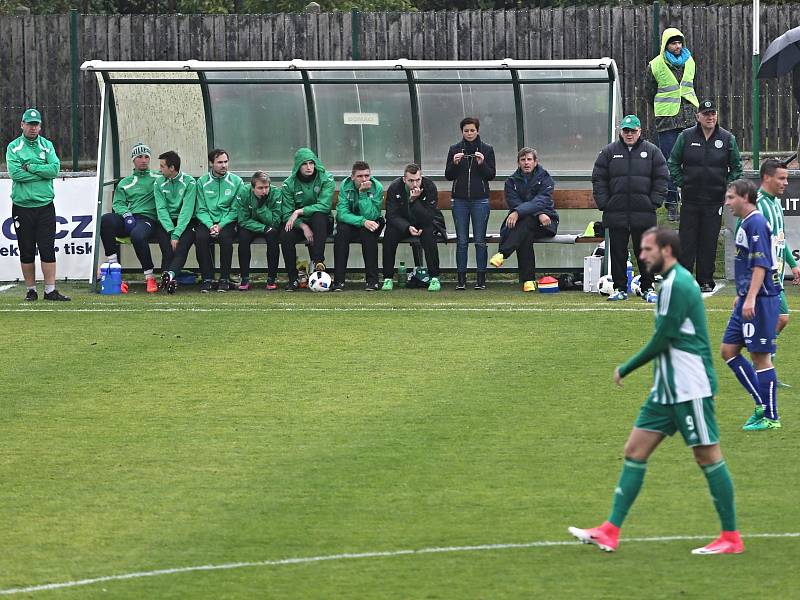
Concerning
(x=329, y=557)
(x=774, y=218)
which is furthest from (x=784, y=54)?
(x=329, y=557)

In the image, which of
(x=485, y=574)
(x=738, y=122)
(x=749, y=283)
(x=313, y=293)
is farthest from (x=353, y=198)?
(x=485, y=574)

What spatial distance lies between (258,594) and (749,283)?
187 inches

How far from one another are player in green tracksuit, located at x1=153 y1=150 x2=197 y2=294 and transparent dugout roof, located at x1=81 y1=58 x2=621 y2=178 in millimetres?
1202

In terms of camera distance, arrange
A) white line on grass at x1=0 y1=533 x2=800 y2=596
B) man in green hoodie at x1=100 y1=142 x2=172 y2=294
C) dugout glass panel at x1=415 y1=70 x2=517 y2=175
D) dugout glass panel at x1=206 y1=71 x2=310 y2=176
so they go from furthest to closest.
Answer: dugout glass panel at x1=206 y1=71 x2=310 y2=176, dugout glass panel at x1=415 y1=70 x2=517 y2=175, man in green hoodie at x1=100 y1=142 x2=172 y2=294, white line on grass at x1=0 y1=533 x2=800 y2=596

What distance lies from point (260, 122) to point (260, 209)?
190cm

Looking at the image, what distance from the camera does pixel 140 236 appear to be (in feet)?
61.5

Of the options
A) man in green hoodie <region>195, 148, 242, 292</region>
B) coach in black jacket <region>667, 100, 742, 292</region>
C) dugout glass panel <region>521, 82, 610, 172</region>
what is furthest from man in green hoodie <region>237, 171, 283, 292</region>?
coach in black jacket <region>667, 100, 742, 292</region>

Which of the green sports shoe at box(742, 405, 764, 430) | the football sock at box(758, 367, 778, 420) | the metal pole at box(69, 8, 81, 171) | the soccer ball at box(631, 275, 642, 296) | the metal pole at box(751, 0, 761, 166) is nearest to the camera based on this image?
the football sock at box(758, 367, 778, 420)

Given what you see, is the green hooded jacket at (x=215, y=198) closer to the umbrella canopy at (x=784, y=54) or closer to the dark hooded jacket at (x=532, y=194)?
the dark hooded jacket at (x=532, y=194)

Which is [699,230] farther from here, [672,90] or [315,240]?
[315,240]

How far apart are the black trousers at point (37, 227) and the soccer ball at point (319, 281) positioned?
3036mm

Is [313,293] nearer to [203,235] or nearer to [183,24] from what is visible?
[203,235]

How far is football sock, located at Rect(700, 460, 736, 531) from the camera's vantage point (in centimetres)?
783

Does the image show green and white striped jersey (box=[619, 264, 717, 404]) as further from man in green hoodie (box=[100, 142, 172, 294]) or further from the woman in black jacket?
man in green hoodie (box=[100, 142, 172, 294])
